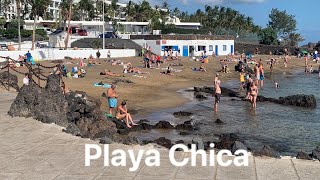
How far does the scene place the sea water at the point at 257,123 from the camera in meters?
15.2

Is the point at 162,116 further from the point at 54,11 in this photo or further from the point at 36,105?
the point at 54,11

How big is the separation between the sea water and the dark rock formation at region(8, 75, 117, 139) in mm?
1878

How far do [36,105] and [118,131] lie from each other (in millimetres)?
3261

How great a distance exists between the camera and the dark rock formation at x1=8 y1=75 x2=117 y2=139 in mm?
13320

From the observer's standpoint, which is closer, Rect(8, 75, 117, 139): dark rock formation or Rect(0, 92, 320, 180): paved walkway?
Rect(0, 92, 320, 180): paved walkway

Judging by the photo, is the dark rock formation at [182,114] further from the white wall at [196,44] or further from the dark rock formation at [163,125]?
the white wall at [196,44]

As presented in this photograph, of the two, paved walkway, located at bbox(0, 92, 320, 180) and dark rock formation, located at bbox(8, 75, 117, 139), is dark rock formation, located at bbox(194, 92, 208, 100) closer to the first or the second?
dark rock formation, located at bbox(8, 75, 117, 139)

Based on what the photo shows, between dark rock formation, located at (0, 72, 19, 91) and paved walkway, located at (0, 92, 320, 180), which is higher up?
dark rock formation, located at (0, 72, 19, 91)

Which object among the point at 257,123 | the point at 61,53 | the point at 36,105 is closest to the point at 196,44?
the point at 61,53

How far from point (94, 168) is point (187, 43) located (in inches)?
2031

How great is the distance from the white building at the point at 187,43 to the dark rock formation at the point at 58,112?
40.5 metres

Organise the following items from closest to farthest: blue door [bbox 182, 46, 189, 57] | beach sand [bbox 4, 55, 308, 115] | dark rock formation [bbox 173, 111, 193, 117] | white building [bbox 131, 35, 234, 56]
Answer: dark rock formation [bbox 173, 111, 193, 117] → beach sand [bbox 4, 55, 308, 115] → white building [bbox 131, 35, 234, 56] → blue door [bbox 182, 46, 189, 57]

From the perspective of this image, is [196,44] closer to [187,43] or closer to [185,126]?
[187,43]

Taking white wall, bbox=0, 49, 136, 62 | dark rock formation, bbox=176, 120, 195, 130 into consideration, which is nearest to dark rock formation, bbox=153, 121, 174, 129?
dark rock formation, bbox=176, 120, 195, 130
